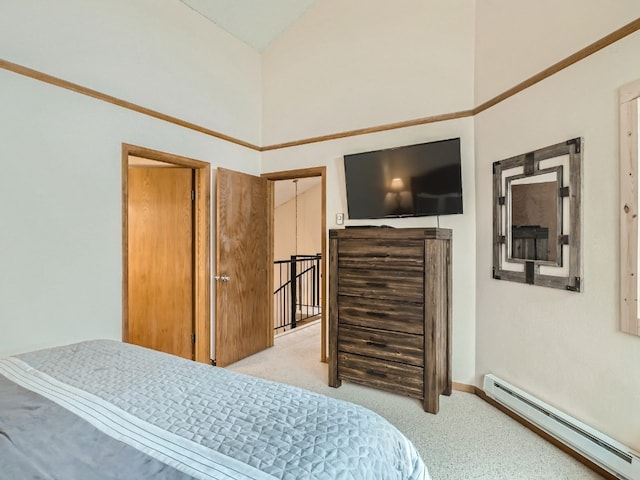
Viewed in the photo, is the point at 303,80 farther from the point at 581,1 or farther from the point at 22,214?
the point at 22,214

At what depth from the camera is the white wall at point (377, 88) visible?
9.47ft

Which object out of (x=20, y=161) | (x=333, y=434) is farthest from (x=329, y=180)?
Result: (x=333, y=434)

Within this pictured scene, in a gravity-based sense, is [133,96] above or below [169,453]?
above

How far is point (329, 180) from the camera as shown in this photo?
354cm

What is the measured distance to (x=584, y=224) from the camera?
1941 millimetres

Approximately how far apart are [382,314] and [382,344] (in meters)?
0.24

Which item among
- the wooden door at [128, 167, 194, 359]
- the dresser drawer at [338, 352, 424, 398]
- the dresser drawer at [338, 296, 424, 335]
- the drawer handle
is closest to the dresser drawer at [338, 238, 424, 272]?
the dresser drawer at [338, 296, 424, 335]

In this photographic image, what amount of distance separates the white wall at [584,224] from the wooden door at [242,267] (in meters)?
2.28

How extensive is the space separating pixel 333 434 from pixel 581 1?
8.54 ft

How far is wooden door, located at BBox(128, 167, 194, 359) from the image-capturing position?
3.35m

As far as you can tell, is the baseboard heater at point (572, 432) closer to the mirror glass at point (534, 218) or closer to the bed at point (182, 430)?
the mirror glass at point (534, 218)

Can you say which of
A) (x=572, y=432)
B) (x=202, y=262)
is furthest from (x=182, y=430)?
(x=202, y=262)

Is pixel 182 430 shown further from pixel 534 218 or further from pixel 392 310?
pixel 534 218

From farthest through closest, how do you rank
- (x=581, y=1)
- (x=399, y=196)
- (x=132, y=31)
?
(x=399, y=196) → (x=132, y=31) → (x=581, y=1)
